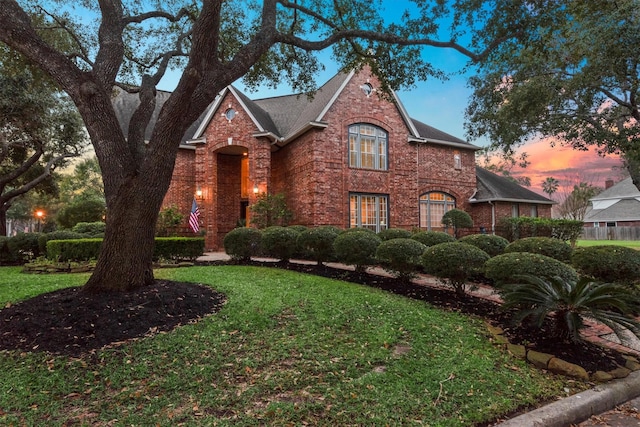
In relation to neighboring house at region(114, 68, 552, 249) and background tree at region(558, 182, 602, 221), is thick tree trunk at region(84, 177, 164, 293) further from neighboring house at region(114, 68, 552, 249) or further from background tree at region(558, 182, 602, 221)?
background tree at region(558, 182, 602, 221)

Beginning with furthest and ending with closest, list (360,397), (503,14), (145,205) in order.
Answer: (503,14)
(145,205)
(360,397)

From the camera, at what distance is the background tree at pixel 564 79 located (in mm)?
7227

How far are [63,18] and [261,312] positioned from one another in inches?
409

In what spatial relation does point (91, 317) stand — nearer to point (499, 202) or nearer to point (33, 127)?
point (33, 127)

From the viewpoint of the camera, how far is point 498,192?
63.7 feet

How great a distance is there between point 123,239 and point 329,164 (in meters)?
11.1

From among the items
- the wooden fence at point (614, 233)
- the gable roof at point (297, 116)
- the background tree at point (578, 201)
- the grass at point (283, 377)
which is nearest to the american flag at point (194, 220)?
the gable roof at point (297, 116)

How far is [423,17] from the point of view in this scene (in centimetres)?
743

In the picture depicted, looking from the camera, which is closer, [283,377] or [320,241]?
[283,377]

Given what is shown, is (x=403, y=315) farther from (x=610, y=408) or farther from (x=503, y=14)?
(x=503, y=14)

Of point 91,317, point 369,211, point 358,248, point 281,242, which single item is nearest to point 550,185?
point 369,211

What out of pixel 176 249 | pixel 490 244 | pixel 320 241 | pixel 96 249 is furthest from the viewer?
pixel 176 249

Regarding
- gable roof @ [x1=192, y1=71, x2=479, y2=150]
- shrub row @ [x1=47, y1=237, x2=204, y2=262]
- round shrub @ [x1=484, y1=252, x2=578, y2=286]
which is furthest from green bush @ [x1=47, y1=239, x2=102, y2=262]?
round shrub @ [x1=484, y1=252, x2=578, y2=286]

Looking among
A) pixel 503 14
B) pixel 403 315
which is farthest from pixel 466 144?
pixel 403 315
